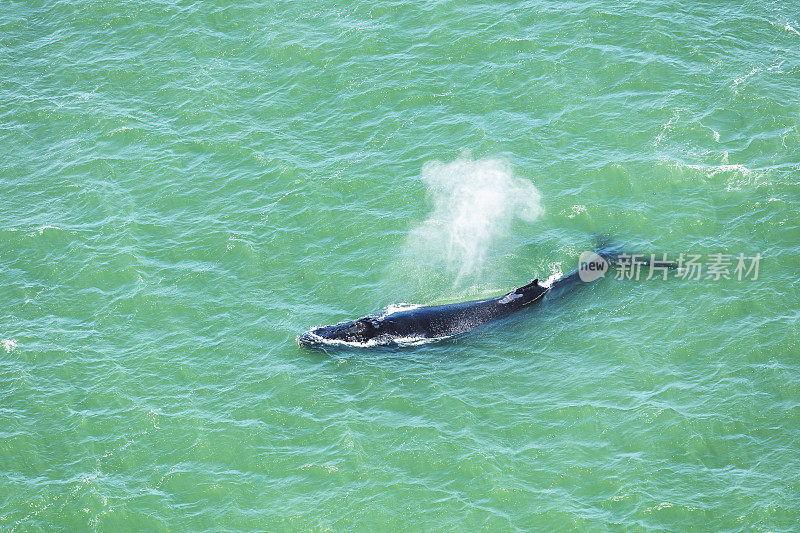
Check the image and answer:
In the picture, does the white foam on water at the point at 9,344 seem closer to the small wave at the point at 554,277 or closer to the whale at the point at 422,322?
the whale at the point at 422,322

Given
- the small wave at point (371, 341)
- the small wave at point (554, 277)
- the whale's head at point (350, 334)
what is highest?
the small wave at point (554, 277)

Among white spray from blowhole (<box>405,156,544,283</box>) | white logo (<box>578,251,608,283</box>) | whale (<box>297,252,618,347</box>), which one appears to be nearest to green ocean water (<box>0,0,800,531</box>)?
white spray from blowhole (<box>405,156,544,283</box>)

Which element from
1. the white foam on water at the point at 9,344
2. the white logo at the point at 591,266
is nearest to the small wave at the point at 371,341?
the white logo at the point at 591,266

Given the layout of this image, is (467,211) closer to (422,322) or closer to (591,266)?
(591,266)

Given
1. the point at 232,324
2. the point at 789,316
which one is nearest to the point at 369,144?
the point at 232,324

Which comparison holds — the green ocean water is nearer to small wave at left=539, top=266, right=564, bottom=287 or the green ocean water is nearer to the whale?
small wave at left=539, top=266, right=564, bottom=287

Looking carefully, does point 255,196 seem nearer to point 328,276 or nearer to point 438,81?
point 328,276
